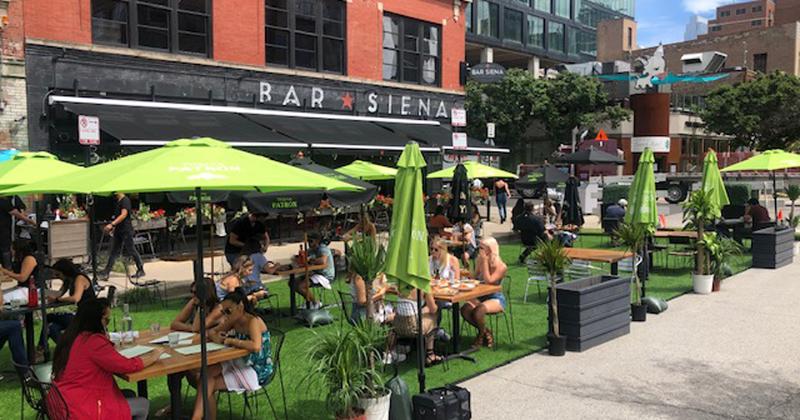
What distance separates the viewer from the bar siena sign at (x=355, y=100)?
20406 mm

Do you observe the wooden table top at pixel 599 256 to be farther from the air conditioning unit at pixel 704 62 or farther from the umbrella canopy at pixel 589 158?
the air conditioning unit at pixel 704 62

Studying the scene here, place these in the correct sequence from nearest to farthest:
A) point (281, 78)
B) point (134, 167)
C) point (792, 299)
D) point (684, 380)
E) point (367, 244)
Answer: point (134, 167) → point (684, 380) → point (367, 244) → point (792, 299) → point (281, 78)

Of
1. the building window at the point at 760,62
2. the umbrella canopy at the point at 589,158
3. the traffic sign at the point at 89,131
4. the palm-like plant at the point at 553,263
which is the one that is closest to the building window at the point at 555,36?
the building window at the point at 760,62

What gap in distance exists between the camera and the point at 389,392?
18.5 feet

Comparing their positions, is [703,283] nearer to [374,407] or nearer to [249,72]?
[374,407]

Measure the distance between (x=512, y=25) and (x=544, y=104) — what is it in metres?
16.5

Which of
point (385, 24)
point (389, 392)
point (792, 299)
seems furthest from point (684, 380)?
point (385, 24)

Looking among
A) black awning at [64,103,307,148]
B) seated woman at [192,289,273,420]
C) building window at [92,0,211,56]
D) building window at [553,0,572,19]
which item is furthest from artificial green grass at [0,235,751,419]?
building window at [553,0,572,19]

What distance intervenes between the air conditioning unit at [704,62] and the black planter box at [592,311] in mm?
57995

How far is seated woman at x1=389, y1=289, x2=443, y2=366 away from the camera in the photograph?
295 inches

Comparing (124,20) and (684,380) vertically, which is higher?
(124,20)

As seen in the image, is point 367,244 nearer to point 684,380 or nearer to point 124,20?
point 684,380

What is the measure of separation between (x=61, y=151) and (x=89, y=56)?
7.82 feet

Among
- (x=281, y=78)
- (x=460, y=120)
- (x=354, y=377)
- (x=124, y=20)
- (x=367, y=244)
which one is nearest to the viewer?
(x=354, y=377)
